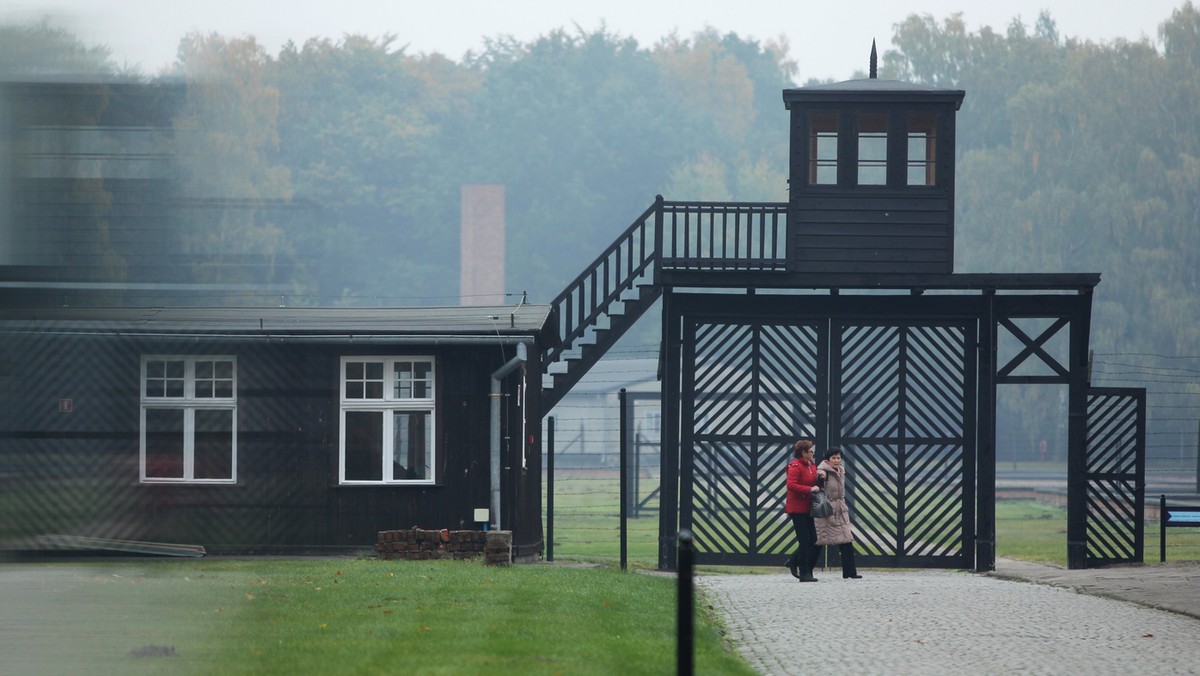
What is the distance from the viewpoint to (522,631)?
1123 centimetres

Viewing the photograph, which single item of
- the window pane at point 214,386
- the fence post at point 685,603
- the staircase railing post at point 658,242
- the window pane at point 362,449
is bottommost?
the window pane at point 362,449

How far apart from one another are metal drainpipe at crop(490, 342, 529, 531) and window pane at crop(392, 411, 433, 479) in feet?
3.17

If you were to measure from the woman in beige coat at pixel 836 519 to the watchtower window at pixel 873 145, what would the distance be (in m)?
5.49

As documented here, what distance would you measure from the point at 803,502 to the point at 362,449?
599cm

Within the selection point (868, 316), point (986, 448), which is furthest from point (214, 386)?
point (986, 448)

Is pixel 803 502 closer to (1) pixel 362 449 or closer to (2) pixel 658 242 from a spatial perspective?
(2) pixel 658 242

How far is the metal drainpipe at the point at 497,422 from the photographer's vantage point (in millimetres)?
20438

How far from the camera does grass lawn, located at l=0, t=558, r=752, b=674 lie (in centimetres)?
631

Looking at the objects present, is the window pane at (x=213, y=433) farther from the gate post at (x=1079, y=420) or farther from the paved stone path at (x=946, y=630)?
the gate post at (x=1079, y=420)

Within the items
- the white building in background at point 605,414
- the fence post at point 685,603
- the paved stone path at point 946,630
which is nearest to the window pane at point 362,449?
the paved stone path at point 946,630

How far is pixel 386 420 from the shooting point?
70.4 ft

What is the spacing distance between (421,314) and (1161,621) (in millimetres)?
11412

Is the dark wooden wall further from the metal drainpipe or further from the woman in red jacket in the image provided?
the woman in red jacket

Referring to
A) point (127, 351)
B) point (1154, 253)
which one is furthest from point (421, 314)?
point (1154, 253)
